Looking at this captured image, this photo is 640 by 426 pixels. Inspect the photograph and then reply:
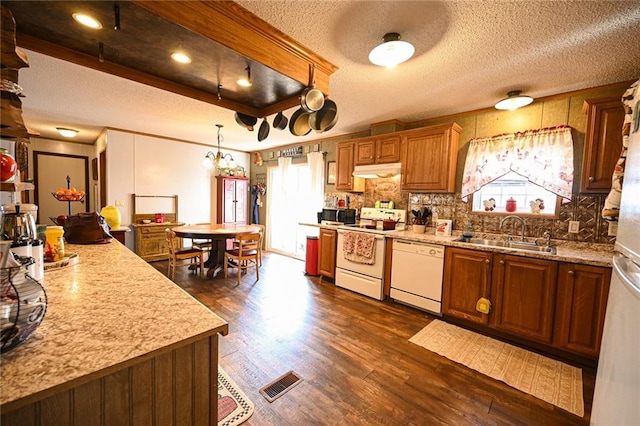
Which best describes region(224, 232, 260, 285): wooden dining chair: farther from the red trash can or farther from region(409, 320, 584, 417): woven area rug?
region(409, 320, 584, 417): woven area rug

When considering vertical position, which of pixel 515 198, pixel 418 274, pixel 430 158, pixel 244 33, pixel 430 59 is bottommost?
pixel 418 274

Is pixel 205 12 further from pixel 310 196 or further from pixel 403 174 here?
pixel 310 196

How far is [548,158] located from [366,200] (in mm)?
2226

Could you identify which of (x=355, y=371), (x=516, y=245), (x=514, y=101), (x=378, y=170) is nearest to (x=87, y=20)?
(x=355, y=371)

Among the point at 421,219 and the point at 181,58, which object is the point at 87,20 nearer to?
the point at 181,58

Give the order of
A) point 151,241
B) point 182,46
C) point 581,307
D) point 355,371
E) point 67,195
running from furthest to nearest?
point 151,241 → point 67,195 → point 581,307 → point 355,371 → point 182,46

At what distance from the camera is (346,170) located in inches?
161

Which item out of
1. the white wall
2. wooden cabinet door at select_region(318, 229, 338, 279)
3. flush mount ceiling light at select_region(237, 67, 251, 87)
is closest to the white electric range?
wooden cabinet door at select_region(318, 229, 338, 279)

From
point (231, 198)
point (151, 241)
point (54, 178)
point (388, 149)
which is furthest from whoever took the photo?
point (231, 198)

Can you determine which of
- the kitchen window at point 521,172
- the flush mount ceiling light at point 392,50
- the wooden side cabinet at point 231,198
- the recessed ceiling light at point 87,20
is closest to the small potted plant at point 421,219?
the kitchen window at point 521,172

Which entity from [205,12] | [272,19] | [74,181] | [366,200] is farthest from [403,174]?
[74,181]

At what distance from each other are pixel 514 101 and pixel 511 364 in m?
2.41

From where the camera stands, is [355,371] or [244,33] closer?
[244,33]

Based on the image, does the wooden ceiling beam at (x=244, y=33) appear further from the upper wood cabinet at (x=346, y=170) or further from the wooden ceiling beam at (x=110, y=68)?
the upper wood cabinet at (x=346, y=170)
